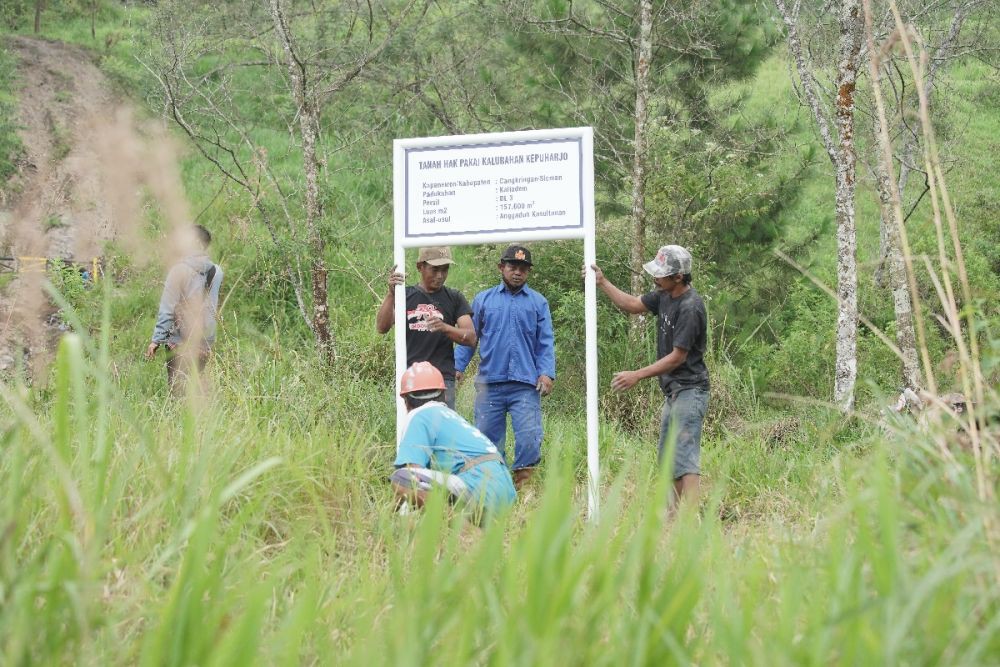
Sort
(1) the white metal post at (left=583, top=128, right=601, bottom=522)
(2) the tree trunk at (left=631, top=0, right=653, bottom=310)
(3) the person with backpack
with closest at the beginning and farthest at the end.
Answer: (1) the white metal post at (left=583, top=128, right=601, bottom=522), (3) the person with backpack, (2) the tree trunk at (left=631, top=0, right=653, bottom=310)

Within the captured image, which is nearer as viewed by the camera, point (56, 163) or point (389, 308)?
point (389, 308)

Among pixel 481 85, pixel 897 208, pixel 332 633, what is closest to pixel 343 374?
pixel 332 633

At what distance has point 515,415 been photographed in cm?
754

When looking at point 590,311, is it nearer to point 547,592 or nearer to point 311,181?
point 311,181

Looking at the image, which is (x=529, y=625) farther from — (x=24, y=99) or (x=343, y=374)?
(x=24, y=99)

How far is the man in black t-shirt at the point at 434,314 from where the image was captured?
24.2 feet

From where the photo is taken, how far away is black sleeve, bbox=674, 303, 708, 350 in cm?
659

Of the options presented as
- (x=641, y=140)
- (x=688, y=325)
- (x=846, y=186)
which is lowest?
(x=688, y=325)

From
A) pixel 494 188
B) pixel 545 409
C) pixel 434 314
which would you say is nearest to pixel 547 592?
Result: pixel 434 314

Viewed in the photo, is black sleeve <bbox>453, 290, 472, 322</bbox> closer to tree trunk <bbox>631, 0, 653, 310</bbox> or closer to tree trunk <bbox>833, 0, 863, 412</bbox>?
tree trunk <bbox>833, 0, 863, 412</bbox>

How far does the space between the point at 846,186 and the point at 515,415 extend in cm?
356

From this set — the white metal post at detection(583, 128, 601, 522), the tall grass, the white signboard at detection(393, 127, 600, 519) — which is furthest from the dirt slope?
the tall grass

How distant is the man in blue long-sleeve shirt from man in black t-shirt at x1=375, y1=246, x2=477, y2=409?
16 cm

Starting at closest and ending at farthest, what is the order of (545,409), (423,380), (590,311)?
(423,380)
(590,311)
(545,409)
